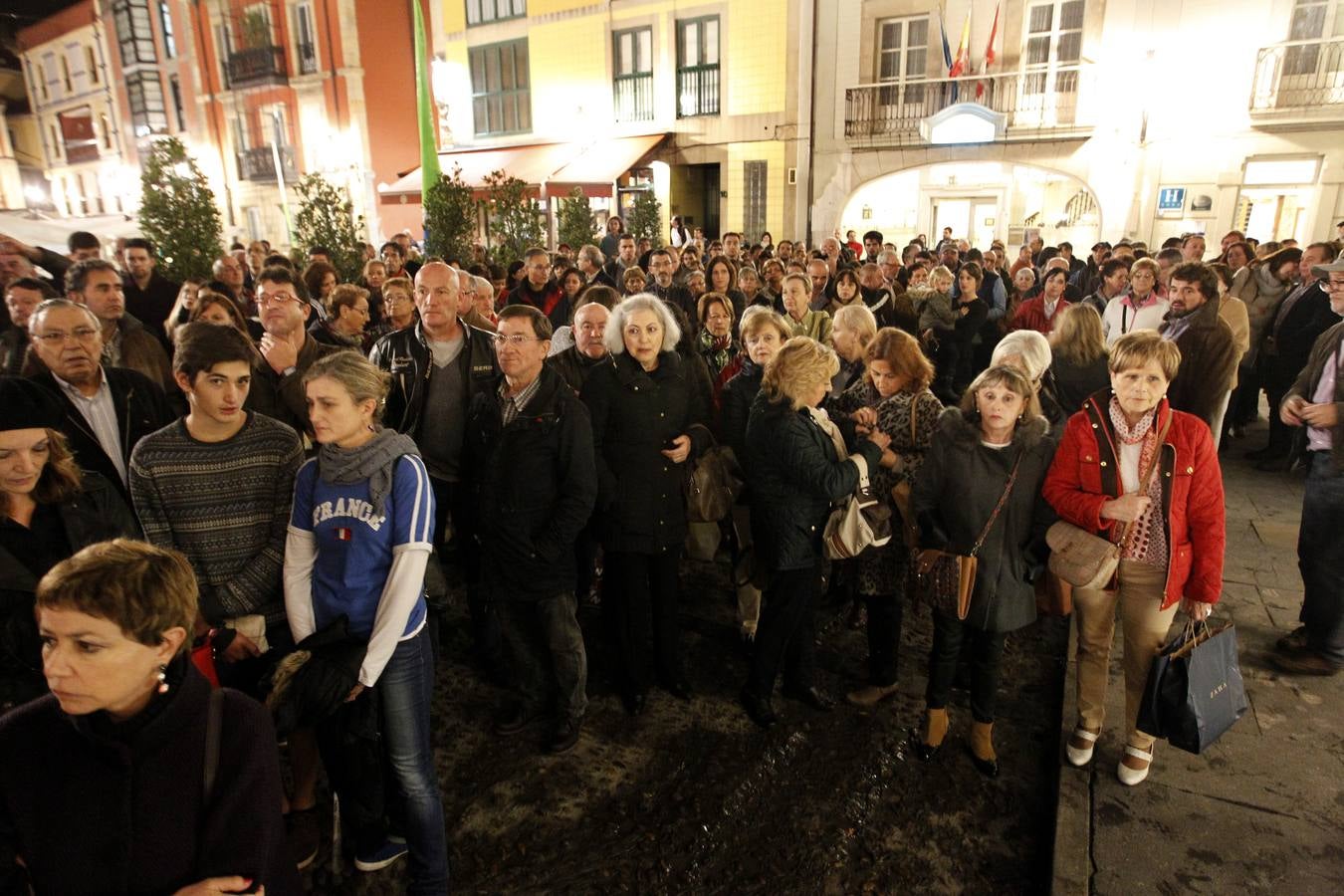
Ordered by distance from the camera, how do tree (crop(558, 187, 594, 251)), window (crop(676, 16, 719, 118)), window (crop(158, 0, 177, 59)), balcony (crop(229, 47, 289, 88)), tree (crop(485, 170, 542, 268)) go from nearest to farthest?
tree (crop(485, 170, 542, 268)) → tree (crop(558, 187, 594, 251)) → window (crop(676, 16, 719, 118)) → balcony (crop(229, 47, 289, 88)) → window (crop(158, 0, 177, 59))

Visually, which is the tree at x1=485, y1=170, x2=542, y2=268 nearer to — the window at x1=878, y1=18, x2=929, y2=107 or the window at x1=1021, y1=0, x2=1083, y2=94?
the window at x1=878, y1=18, x2=929, y2=107

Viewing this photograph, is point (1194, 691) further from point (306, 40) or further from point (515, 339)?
point (306, 40)

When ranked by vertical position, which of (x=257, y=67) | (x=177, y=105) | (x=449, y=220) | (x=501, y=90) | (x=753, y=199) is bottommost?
(x=449, y=220)

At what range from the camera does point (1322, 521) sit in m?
3.90

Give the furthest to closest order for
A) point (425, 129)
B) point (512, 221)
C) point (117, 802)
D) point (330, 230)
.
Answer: point (425, 129) < point (512, 221) < point (330, 230) < point (117, 802)

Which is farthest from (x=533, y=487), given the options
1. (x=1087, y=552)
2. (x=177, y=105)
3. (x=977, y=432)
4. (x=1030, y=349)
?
(x=177, y=105)

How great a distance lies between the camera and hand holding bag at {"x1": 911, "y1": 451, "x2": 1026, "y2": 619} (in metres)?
3.24

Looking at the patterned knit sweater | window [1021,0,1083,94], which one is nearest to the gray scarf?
the patterned knit sweater

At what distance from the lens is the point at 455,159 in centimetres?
2200

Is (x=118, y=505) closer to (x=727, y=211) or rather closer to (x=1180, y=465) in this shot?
(x=1180, y=465)

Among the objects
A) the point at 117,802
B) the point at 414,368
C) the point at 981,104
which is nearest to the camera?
the point at 117,802

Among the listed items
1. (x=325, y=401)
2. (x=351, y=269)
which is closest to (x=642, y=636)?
(x=325, y=401)

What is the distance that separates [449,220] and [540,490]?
31.2 ft

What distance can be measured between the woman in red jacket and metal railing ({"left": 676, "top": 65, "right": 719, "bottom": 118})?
17.8 m
